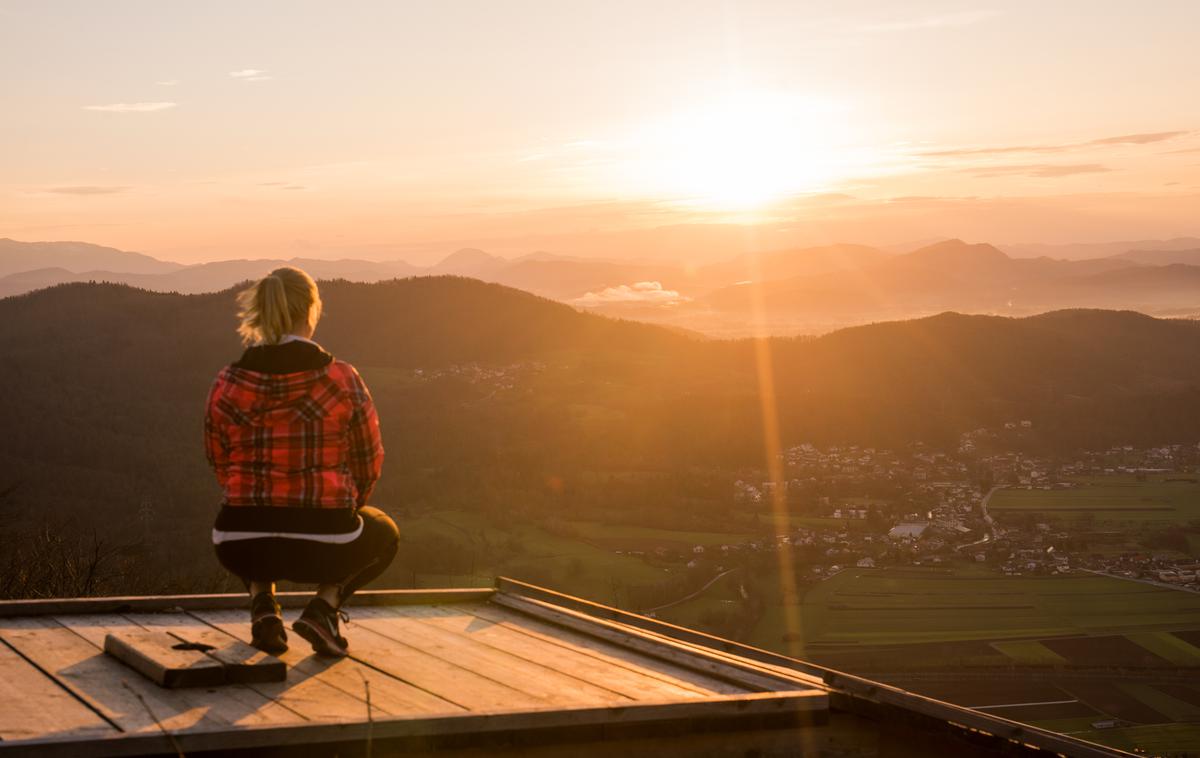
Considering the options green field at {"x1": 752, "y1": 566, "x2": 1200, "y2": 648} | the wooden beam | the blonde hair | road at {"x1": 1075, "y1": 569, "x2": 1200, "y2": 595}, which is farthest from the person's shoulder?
road at {"x1": 1075, "y1": 569, "x2": 1200, "y2": 595}

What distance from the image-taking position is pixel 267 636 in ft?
16.3

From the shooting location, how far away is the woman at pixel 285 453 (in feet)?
15.9

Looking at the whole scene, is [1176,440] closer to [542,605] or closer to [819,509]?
[819,509]

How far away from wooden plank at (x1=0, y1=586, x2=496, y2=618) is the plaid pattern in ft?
4.37

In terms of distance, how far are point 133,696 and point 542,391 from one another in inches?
2965

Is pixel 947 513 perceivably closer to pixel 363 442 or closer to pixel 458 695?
pixel 363 442

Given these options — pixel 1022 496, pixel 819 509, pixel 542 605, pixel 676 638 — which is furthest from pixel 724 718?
pixel 1022 496

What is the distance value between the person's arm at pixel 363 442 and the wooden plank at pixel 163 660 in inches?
40.5

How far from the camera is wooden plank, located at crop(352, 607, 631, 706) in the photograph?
4.74 meters

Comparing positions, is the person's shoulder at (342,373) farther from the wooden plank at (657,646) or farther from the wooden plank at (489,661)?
the wooden plank at (657,646)

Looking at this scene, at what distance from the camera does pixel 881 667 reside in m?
34.6

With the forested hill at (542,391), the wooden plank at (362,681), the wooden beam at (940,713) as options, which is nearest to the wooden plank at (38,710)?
the wooden plank at (362,681)

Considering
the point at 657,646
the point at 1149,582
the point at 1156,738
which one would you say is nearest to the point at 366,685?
the point at 657,646

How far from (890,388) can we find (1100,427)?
1528cm
